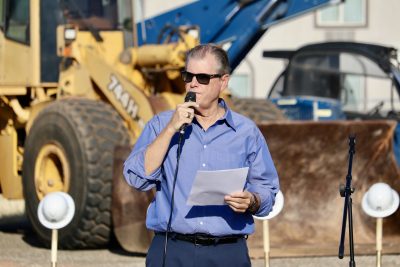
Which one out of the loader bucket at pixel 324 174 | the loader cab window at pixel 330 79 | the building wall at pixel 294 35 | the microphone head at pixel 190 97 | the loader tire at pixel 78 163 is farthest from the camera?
the building wall at pixel 294 35

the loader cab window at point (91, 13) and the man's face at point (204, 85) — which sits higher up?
the loader cab window at point (91, 13)

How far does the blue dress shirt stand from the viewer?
611 cm

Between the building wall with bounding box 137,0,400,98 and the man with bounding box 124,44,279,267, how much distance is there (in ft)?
94.9

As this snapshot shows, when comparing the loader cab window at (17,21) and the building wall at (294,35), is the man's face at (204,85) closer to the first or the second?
the loader cab window at (17,21)

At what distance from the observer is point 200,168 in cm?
612

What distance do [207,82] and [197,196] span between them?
0.53 m

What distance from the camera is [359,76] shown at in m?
18.3

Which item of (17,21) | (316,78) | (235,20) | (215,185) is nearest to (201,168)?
(215,185)

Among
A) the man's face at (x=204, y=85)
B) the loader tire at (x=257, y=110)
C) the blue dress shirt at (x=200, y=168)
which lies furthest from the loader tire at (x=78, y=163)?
the man's face at (x=204, y=85)

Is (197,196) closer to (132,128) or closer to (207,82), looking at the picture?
(207,82)

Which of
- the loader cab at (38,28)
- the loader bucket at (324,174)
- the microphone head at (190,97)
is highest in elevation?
the loader cab at (38,28)

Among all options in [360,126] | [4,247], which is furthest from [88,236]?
[360,126]

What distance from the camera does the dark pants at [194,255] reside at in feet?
20.1

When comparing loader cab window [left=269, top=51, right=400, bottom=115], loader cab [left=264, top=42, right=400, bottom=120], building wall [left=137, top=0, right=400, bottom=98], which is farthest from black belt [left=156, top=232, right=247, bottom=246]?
building wall [left=137, top=0, right=400, bottom=98]
